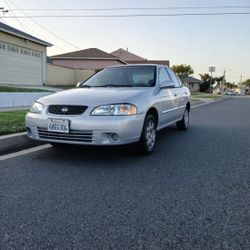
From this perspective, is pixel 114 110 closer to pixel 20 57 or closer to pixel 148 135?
pixel 148 135

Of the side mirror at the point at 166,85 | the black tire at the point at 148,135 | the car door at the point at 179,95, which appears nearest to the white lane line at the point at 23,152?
the black tire at the point at 148,135

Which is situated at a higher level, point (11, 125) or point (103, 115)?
point (103, 115)

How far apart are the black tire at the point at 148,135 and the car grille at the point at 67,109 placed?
104 cm

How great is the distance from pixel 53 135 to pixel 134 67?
2.44 m

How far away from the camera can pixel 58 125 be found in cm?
476

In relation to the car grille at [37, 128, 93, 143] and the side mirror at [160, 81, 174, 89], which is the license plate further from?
the side mirror at [160, 81, 174, 89]

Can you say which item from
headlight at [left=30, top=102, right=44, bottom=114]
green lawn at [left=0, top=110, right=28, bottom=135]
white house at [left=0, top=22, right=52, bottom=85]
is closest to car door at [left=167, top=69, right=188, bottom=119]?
headlight at [left=30, top=102, right=44, bottom=114]

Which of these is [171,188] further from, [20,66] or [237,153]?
[20,66]

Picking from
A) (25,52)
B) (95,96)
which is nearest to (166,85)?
(95,96)

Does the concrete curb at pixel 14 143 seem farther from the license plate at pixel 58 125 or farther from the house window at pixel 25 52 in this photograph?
the house window at pixel 25 52

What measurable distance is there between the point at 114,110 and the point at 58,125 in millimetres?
832

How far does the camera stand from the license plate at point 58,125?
4.71 m

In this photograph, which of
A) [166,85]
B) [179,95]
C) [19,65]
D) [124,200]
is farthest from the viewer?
[19,65]

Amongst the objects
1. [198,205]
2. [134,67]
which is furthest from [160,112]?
[198,205]
